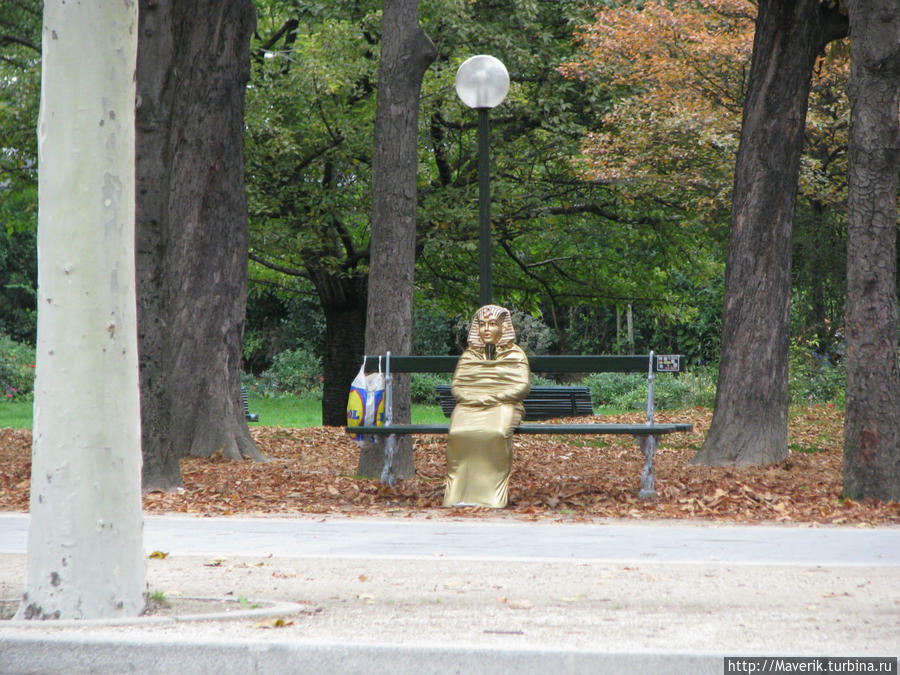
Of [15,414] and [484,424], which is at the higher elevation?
[484,424]

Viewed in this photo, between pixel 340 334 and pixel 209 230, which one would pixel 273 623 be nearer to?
pixel 209 230

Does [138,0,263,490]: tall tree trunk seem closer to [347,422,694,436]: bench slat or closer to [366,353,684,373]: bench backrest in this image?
[366,353,684,373]: bench backrest

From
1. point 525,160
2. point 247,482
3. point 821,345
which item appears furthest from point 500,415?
point 821,345

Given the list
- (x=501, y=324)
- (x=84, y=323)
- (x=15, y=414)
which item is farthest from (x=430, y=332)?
(x=84, y=323)

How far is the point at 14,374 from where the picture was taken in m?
30.1

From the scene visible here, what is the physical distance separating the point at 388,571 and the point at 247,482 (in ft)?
17.3

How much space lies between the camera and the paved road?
6.55 metres

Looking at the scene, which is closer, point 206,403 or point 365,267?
point 206,403

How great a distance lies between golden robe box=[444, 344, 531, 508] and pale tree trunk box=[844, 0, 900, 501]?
284cm

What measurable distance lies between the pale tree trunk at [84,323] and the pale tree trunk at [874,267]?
640 cm

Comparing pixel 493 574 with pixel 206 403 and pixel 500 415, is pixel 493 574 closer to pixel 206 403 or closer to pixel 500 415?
pixel 500 415

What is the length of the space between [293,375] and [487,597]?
31009 mm

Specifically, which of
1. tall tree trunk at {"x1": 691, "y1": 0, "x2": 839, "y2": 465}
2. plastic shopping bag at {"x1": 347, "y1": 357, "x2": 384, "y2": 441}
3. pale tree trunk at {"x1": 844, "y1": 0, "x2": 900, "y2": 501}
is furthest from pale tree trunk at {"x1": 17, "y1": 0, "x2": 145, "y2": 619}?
tall tree trunk at {"x1": 691, "y1": 0, "x2": 839, "y2": 465}

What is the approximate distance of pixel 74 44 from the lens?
4.90 m
